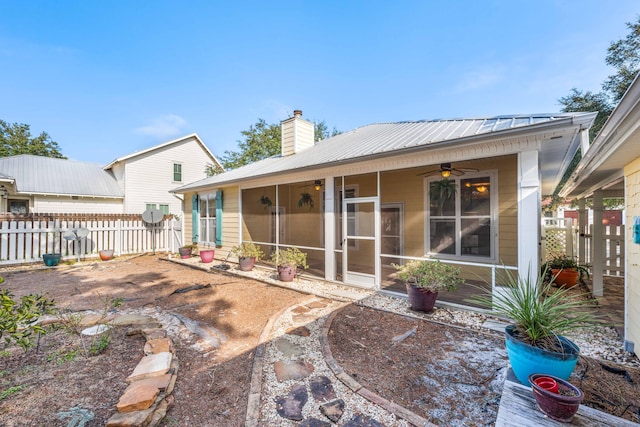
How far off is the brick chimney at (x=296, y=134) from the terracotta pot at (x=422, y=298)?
6789 mm

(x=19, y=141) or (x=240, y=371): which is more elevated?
(x=19, y=141)

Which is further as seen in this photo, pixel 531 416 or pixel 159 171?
pixel 159 171

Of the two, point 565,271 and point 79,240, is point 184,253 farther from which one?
point 565,271

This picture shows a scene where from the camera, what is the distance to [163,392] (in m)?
2.33

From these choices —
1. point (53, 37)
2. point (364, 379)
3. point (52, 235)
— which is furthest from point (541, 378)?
point (53, 37)

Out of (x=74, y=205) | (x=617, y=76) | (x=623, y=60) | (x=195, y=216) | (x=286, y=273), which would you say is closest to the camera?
(x=286, y=273)

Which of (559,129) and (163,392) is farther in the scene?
(559,129)

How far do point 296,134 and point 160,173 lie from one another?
11.5m

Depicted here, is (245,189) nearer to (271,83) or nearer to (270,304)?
(270,304)

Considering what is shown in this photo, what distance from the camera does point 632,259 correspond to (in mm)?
3203

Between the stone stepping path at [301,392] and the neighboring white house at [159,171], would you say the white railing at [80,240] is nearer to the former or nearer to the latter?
the neighboring white house at [159,171]

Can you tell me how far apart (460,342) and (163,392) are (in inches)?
128

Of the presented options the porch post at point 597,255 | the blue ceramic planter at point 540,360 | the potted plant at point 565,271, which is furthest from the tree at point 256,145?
the blue ceramic planter at point 540,360

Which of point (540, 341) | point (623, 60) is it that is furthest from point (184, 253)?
point (623, 60)
